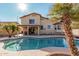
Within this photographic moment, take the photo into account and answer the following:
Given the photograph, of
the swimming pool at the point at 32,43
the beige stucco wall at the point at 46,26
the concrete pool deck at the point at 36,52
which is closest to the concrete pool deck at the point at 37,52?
the concrete pool deck at the point at 36,52

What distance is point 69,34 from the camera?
15.6 ft

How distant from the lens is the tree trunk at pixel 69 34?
4.70 metres

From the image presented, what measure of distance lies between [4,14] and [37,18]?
82cm

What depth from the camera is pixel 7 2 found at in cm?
461

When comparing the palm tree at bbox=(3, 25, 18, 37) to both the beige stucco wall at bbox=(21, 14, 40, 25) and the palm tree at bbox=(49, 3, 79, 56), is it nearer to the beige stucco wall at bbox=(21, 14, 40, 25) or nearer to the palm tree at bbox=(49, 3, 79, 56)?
the beige stucco wall at bbox=(21, 14, 40, 25)

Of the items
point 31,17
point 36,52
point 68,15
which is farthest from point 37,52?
point 68,15

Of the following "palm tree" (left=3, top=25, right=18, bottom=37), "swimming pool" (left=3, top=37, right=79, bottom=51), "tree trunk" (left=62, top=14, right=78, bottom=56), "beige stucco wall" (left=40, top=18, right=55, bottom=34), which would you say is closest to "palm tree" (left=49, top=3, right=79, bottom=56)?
"tree trunk" (left=62, top=14, right=78, bottom=56)

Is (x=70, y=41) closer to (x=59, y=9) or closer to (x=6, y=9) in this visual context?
(x=59, y=9)

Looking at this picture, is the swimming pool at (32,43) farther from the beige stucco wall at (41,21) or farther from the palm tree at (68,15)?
the palm tree at (68,15)

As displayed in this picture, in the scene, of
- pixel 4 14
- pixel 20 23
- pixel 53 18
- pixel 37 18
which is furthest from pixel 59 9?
pixel 4 14

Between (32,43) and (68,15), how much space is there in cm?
123

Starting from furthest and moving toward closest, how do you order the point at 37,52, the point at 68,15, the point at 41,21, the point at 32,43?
the point at 32,43 → the point at 41,21 → the point at 37,52 → the point at 68,15

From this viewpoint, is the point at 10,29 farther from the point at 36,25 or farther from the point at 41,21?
the point at 41,21

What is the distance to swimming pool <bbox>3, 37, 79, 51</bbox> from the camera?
5176 mm
